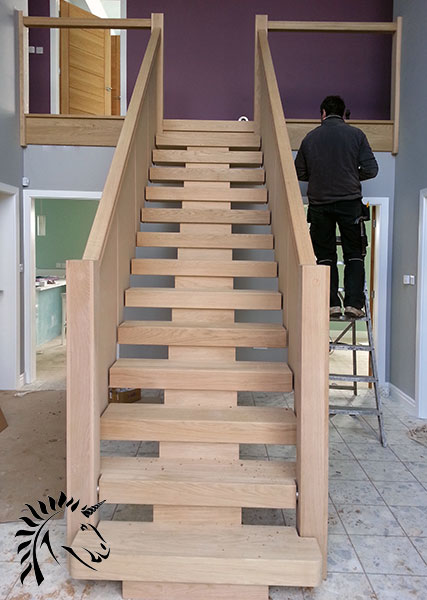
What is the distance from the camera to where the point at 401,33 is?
447 cm

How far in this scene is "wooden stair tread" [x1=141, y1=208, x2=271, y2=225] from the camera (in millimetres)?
3408

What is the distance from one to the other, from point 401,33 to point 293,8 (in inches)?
61.6

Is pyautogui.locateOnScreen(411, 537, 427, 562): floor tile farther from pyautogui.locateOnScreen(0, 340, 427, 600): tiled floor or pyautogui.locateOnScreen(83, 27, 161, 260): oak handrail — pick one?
pyautogui.locateOnScreen(83, 27, 161, 260): oak handrail

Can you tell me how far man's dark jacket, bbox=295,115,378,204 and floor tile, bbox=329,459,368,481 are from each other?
5.48 feet

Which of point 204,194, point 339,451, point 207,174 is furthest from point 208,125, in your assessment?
point 339,451

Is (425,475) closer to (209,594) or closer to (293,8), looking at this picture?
(209,594)

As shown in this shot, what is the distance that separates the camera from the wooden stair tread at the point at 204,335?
2.60 meters

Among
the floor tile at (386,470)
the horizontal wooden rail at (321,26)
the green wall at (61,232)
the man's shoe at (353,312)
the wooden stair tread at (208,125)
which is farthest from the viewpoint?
the green wall at (61,232)

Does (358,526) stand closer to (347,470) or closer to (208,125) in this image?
(347,470)

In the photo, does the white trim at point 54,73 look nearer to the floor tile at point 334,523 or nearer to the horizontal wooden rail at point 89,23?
the horizontal wooden rail at point 89,23

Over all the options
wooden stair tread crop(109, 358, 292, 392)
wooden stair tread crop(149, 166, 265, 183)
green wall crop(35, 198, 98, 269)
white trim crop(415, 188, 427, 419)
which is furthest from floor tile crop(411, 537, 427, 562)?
green wall crop(35, 198, 98, 269)

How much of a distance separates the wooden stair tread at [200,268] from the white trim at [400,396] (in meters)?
2.00

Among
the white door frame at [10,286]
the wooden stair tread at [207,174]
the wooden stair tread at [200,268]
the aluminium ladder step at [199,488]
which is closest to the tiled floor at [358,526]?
the aluminium ladder step at [199,488]

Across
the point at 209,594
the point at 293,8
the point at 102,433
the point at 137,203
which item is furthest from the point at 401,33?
the point at 209,594
